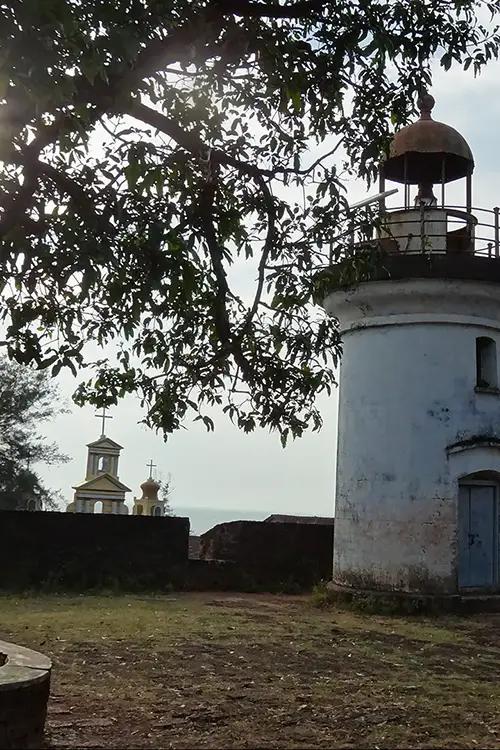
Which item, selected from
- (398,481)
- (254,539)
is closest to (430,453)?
(398,481)

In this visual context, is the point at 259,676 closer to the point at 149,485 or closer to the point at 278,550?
the point at 278,550

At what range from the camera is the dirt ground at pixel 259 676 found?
6.12m

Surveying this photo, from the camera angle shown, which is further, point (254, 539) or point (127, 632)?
point (254, 539)

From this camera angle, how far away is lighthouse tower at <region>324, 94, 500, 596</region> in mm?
13234

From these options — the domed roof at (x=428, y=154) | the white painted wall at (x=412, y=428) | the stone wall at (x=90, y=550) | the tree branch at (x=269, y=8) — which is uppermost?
the domed roof at (x=428, y=154)

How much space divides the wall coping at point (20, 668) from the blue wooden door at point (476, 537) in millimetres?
8944

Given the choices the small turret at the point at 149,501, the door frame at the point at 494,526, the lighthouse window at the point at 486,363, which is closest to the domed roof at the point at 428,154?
the lighthouse window at the point at 486,363

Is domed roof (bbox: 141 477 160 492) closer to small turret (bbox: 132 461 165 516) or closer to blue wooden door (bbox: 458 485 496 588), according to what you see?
small turret (bbox: 132 461 165 516)

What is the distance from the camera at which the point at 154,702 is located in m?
6.91

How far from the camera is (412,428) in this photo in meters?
13.4

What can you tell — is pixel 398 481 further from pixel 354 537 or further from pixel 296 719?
pixel 296 719

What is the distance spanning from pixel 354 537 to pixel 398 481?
4.15 ft

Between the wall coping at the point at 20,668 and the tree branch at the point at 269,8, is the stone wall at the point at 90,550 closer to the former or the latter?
the wall coping at the point at 20,668

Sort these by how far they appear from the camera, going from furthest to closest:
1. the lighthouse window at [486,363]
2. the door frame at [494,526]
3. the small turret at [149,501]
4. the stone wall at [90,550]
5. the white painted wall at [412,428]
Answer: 1. the small turret at [149,501]
2. the stone wall at [90,550]
3. the lighthouse window at [486,363]
4. the door frame at [494,526]
5. the white painted wall at [412,428]
